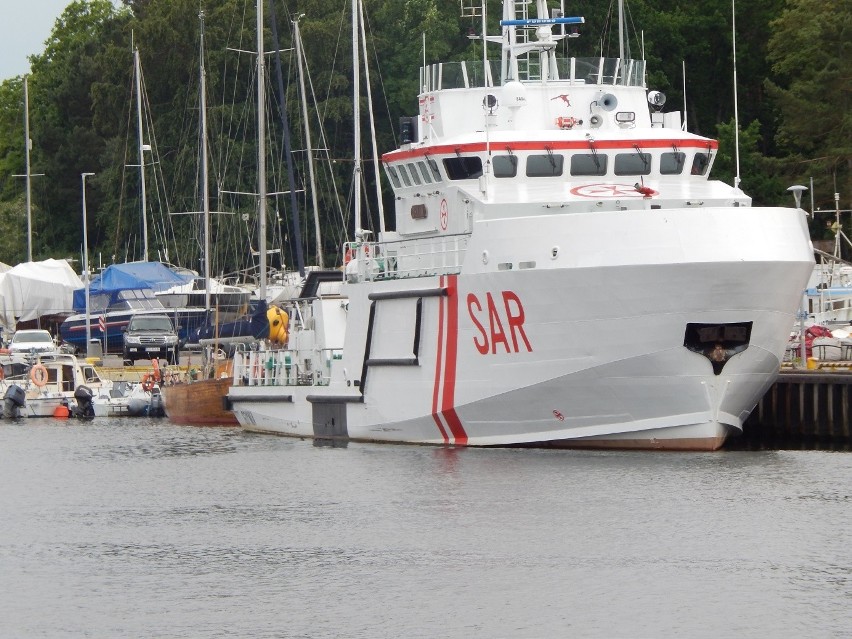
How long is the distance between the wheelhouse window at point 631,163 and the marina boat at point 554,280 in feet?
0.08

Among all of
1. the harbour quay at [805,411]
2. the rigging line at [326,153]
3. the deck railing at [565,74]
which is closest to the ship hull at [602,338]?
the harbour quay at [805,411]

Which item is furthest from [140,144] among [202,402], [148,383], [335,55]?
[202,402]

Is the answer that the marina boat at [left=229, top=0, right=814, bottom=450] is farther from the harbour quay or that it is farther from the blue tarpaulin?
the blue tarpaulin

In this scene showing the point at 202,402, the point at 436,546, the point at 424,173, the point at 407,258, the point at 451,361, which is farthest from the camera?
the point at 202,402

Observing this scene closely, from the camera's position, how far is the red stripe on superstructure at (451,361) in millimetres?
30188

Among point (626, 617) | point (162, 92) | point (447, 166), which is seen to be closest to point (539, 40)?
point (447, 166)

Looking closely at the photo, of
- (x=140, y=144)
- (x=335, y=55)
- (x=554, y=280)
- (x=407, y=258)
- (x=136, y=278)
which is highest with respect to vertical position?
(x=335, y=55)

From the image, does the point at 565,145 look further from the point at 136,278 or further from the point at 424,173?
the point at 136,278

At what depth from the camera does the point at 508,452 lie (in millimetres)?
30469

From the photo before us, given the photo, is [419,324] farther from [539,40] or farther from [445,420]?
[539,40]

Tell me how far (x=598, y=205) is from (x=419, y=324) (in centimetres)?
377

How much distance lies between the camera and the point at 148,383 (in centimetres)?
5025

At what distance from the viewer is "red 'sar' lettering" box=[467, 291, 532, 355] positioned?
2909 cm

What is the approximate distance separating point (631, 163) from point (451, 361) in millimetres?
4705
